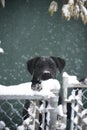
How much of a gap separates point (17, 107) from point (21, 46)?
1447mm

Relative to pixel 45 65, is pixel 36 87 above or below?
above

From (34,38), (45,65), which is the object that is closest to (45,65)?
(45,65)

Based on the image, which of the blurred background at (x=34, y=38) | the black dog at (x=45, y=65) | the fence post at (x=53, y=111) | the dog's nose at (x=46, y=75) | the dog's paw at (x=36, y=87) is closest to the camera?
the fence post at (x=53, y=111)

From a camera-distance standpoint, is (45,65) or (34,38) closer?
(45,65)

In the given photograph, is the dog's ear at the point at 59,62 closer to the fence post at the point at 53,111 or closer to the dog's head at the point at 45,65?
the dog's head at the point at 45,65

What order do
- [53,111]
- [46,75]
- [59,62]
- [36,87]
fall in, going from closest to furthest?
[53,111] < [36,87] < [46,75] < [59,62]

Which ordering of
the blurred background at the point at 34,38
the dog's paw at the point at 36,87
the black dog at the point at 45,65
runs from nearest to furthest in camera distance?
1. the dog's paw at the point at 36,87
2. the black dog at the point at 45,65
3. the blurred background at the point at 34,38

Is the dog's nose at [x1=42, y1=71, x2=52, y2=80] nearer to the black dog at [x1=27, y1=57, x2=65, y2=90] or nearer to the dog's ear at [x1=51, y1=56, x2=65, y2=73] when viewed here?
the black dog at [x1=27, y1=57, x2=65, y2=90]

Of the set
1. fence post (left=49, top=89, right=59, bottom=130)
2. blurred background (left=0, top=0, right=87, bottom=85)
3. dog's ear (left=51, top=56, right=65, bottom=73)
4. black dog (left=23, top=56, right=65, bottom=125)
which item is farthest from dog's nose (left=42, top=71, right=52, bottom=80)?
fence post (left=49, top=89, right=59, bottom=130)

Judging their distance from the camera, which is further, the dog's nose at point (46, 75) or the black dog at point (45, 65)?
Answer: the black dog at point (45, 65)

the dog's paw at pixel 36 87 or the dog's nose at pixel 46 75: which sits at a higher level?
the dog's paw at pixel 36 87

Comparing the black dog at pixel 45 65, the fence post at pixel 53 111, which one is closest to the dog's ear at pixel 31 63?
the black dog at pixel 45 65

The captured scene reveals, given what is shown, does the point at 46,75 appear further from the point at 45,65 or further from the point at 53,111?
the point at 53,111

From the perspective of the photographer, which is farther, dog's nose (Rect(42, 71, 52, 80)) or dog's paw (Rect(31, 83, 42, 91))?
dog's nose (Rect(42, 71, 52, 80))
